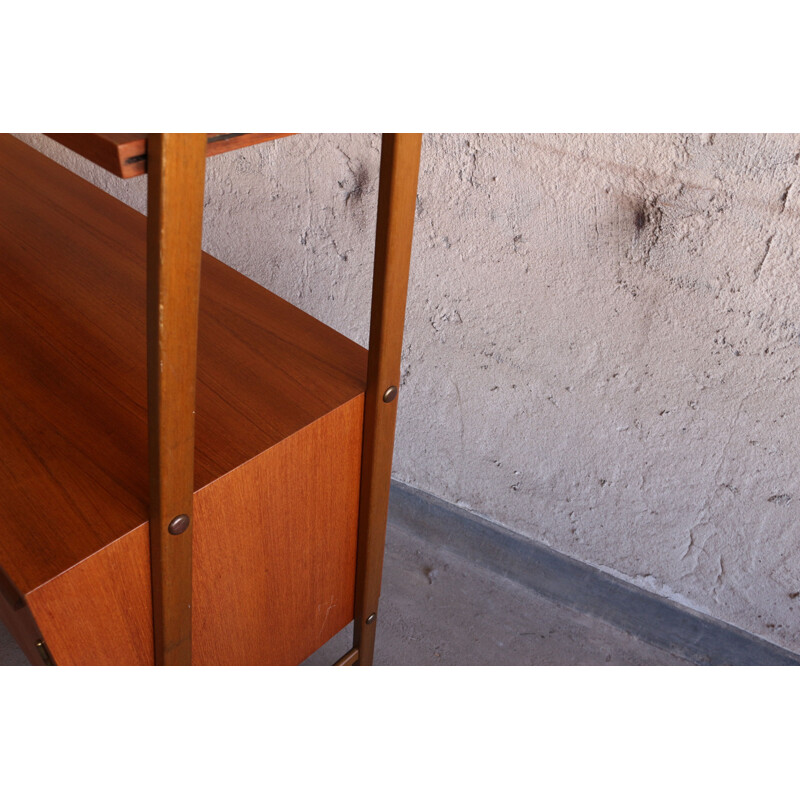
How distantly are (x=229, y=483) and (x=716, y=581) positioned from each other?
1.16 meters

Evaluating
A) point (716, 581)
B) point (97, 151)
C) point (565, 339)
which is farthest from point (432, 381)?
point (97, 151)

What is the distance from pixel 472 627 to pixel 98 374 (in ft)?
3.64

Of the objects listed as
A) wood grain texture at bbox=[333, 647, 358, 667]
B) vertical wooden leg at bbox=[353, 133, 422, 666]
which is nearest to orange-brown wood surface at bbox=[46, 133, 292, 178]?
vertical wooden leg at bbox=[353, 133, 422, 666]

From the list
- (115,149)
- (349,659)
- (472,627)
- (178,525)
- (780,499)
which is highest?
(115,149)

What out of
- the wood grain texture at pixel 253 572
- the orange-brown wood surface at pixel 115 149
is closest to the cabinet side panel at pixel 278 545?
the wood grain texture at pixel 253 572

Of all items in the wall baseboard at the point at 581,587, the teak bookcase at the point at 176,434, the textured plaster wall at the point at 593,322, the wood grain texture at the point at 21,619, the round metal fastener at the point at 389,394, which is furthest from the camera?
the wall baseboard at the point at 581,587

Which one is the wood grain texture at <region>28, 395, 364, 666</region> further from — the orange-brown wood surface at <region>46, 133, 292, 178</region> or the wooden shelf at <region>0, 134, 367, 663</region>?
the orange-brown wood surface at <region>46, 133, 292, 178</region>

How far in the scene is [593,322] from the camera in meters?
1.53

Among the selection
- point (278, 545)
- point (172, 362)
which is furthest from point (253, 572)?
point (172, 362)

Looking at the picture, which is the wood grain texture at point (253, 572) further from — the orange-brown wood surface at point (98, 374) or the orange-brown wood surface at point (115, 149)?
the orange-brown wood surface at point (115, 149)

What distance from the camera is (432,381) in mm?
1795

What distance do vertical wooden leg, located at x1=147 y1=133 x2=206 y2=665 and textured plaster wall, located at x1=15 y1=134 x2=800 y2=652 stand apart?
86 centimetres

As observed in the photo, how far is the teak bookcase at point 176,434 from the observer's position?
0.78 m

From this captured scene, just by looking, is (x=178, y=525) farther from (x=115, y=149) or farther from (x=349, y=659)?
(x=349, y=659)
